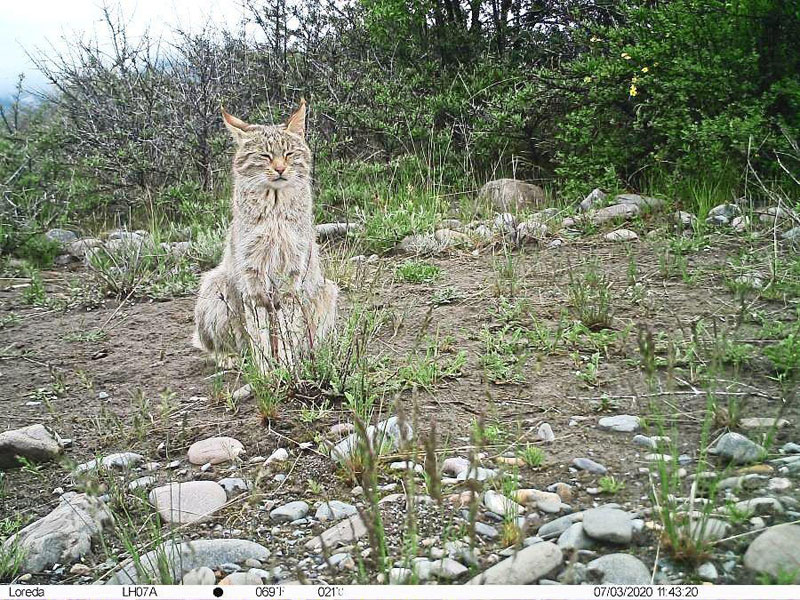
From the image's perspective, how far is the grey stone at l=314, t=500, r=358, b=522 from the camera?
234 centimetres

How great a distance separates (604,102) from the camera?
7.07 meters

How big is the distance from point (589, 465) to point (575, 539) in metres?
0.49

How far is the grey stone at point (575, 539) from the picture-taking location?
193 cm

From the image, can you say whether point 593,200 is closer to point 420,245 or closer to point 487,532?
point 420,245

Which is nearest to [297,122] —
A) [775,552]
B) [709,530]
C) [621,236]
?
[621,236]

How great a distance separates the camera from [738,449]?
2.29 metres

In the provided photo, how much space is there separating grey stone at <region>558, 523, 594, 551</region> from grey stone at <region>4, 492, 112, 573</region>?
140cm

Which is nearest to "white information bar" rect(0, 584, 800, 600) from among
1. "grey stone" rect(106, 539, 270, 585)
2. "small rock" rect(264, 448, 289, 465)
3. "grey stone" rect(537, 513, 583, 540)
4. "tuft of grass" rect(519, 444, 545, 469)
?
"grey stone" rect(106, 539, 270, 585)

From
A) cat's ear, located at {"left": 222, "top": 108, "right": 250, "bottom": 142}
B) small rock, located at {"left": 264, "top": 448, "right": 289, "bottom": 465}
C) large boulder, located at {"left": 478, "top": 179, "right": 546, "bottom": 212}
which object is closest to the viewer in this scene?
small rock, located at {"left": 264, "top": 448, "right": 289, "bottom": 465}

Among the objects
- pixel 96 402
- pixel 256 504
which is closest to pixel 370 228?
pixel 96 402

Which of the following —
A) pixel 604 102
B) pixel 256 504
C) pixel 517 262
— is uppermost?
pixel 604 102

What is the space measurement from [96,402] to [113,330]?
4.57 feet

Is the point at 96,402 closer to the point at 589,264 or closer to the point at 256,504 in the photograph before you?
the point at 256,504

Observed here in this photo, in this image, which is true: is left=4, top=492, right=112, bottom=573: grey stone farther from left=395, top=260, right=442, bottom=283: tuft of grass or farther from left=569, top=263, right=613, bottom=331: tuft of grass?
left=395, top=260, right=442, bottom=283: tuft of grass
